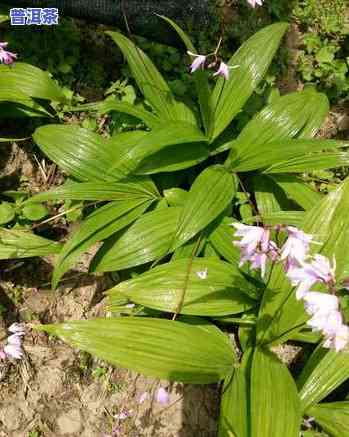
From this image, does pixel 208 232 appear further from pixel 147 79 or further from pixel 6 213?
pixel 6 213

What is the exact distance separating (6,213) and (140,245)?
774 mm

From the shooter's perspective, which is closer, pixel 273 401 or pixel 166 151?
pixel 273 401

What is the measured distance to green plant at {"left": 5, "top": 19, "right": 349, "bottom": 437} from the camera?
1899 mm

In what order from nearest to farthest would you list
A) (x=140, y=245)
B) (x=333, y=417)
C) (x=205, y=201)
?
1. (x=333, y=417)
2. (x=205, y=201)
3. (x=140, y=245)

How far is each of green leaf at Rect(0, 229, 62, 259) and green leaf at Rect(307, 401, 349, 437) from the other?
54.4 inches

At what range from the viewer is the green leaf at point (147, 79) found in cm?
247

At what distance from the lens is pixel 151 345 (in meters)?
1.91

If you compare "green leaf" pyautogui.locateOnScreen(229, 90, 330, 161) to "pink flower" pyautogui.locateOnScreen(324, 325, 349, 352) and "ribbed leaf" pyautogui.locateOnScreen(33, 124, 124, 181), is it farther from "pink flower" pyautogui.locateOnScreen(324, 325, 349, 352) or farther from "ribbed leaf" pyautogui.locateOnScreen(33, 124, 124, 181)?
"pink flower" pyautogui.locateOnScreen(324, 325, 349, 352)

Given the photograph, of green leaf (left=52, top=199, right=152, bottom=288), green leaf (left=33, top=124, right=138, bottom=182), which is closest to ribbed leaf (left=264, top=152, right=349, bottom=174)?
green leaf (left=52, top=199, right=152, bottom=288)

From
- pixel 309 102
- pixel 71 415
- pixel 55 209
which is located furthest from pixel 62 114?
pixel 71 415

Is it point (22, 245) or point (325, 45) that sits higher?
point (325, 45)

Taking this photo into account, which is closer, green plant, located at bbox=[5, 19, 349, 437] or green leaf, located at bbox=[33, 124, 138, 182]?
green plant, located at bbox=[5, 19, 349, 437]

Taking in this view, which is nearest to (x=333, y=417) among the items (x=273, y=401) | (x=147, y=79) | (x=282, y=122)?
(x=273, y=401)

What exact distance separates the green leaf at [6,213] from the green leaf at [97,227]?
47cm
